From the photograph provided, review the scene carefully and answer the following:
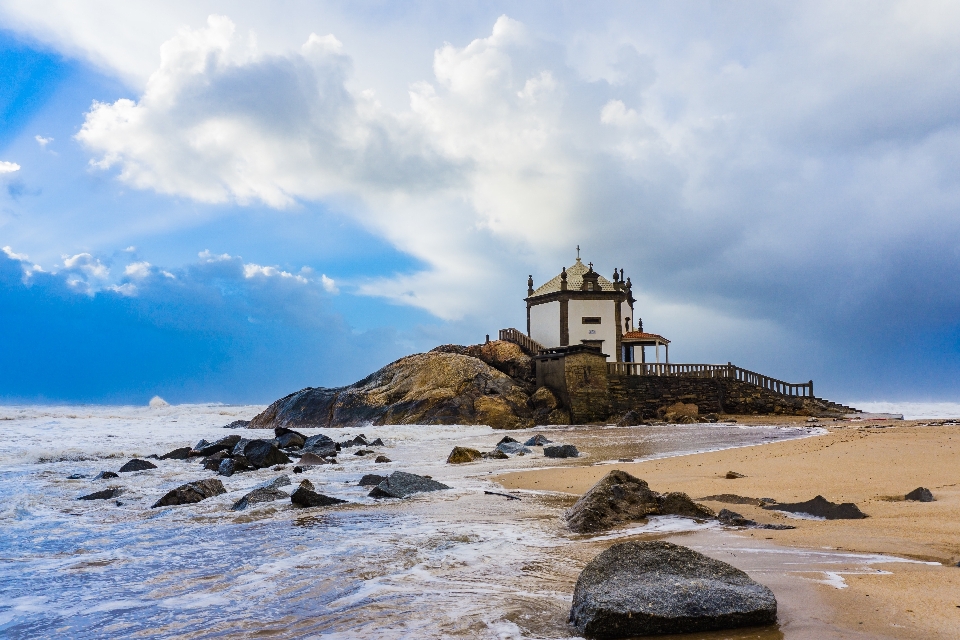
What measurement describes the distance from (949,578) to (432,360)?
99.9ft

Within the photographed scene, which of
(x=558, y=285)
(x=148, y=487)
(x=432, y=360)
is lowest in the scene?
(x=148, y=487)

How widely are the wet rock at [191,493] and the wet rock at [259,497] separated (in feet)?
2.71

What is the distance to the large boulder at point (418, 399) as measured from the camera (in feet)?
98.3

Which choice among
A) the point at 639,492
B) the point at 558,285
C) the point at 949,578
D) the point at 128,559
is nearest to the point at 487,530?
the point at 639,492

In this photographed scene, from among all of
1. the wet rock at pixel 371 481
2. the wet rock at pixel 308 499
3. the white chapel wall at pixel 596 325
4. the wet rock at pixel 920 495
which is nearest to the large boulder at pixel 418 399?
the white chapel wall at pixel 596 325

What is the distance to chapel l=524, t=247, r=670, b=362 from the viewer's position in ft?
136

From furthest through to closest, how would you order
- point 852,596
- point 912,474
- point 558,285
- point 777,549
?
point 558,285
point 912,474
point 777,549
point 852,596

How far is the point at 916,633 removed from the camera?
263 cm

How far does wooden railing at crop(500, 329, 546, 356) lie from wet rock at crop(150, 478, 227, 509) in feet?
100

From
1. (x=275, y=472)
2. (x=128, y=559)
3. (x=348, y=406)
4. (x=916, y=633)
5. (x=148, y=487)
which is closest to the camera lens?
(x=916, y=633)

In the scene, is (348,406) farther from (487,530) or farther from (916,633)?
(916,633)

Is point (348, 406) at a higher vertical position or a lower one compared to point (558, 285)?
lower

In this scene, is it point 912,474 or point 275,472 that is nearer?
point 912,474

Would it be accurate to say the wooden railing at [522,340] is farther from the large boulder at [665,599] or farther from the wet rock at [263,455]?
the large boulder at [665,599]
